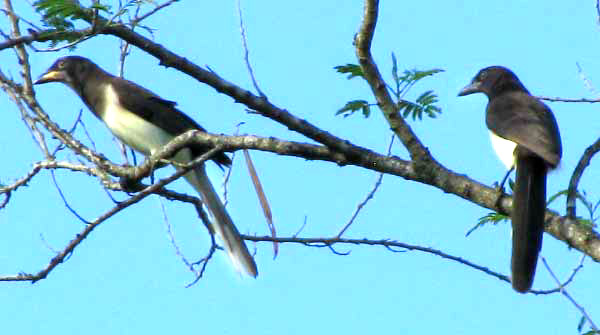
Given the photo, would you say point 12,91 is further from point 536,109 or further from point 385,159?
point 536,109

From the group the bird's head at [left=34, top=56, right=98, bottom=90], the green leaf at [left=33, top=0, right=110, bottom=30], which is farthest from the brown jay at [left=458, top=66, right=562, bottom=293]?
the bird's head at [left=34, top=56, right=98, bottom=90]

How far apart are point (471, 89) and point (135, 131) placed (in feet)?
9.25

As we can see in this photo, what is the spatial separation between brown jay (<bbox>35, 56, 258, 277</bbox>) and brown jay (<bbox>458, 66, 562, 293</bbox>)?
190 centimetres

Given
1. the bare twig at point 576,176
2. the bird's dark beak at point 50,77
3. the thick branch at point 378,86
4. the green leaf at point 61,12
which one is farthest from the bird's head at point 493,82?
the green leaf at point 61,12

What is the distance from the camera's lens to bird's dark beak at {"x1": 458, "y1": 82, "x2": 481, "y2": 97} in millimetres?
7984

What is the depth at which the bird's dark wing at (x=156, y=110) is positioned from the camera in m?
7.23

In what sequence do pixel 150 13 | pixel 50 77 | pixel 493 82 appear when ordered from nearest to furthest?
pixel 150 13, pixel 493 82, pixel 50 77

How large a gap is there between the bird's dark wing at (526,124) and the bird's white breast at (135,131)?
7.91 ft

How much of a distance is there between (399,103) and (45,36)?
180 centimetres

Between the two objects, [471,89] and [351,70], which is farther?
[471,89]

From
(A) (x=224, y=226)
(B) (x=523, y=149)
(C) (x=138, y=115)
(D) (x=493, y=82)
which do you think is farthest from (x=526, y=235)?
(C) (x=138, y=115)

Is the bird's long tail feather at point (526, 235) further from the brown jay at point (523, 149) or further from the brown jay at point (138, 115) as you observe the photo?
the brown jay at point (138, 115)

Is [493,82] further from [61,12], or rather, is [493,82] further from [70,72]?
[61,12]

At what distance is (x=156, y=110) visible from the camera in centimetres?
727
